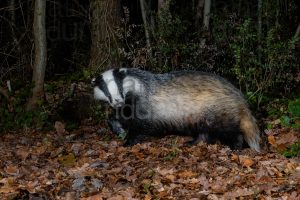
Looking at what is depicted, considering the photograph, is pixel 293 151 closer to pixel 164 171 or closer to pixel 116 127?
pixel 164 171

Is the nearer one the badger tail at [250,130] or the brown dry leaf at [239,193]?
the brown dry leaf at [239,193]

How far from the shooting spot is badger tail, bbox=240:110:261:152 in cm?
575

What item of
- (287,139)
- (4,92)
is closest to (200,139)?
(287,139)

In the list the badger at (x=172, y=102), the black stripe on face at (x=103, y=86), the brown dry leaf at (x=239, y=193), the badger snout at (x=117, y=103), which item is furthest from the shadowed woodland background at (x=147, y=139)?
the black stripe on face at (x=103, y=86)

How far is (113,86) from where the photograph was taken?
6.27 m

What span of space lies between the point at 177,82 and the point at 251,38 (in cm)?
177

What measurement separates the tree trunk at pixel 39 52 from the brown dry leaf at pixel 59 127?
497 mm

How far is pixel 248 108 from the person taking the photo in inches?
233

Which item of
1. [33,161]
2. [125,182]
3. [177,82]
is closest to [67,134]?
[33,161]

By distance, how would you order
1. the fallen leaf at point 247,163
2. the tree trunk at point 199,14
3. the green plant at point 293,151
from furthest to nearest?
the tree trunk at point 199,14 < the green plant at point 293,151 < the fallen leaf at point 247,163

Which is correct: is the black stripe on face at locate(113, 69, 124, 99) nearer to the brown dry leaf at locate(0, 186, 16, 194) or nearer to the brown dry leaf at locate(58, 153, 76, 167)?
the brown dry leaf at locate(58, 153, 76, 167)

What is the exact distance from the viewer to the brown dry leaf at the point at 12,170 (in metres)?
5.53

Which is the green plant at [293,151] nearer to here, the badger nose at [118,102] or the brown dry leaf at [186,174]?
the brown dry leaf at [186,174]

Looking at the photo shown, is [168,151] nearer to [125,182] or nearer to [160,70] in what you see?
[125,182]
